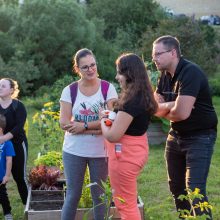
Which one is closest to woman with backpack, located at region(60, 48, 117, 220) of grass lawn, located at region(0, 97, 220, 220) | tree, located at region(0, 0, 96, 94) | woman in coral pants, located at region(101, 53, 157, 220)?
woman in coral pants, located at region(101, 53, 157, 220)

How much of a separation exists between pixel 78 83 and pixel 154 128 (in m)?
5.31

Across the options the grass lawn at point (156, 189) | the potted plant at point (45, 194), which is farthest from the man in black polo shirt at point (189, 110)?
the potted plant at point (45, 194)

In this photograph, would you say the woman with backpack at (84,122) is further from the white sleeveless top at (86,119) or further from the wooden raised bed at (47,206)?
the wooden raised bed at (47,206)

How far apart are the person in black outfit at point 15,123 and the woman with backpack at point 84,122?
1329 mm

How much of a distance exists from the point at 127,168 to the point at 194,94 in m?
0.78

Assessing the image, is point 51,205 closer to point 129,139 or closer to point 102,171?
point 102,171

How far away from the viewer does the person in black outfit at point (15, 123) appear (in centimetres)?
538

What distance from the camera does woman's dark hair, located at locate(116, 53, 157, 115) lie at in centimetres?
368

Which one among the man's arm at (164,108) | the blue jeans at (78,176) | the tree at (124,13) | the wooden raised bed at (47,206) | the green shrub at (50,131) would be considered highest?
the tree at (124,13)

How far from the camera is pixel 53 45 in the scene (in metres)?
23.7

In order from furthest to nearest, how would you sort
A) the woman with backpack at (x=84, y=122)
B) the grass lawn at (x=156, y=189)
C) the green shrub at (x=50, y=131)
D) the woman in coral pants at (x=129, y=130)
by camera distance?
1. the green shrub at (x=50, y=131)
2. the grass lawn at (x=156, y=189)
3. the woman with backpack at (x=84, y=122)
4. the woman in coral pants at (x=129, y=130)

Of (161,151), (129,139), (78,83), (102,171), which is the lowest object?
(161,151)

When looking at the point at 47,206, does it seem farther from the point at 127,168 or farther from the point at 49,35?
the point at 49,35

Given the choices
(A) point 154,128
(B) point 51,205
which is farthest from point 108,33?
(B) point 51,205
